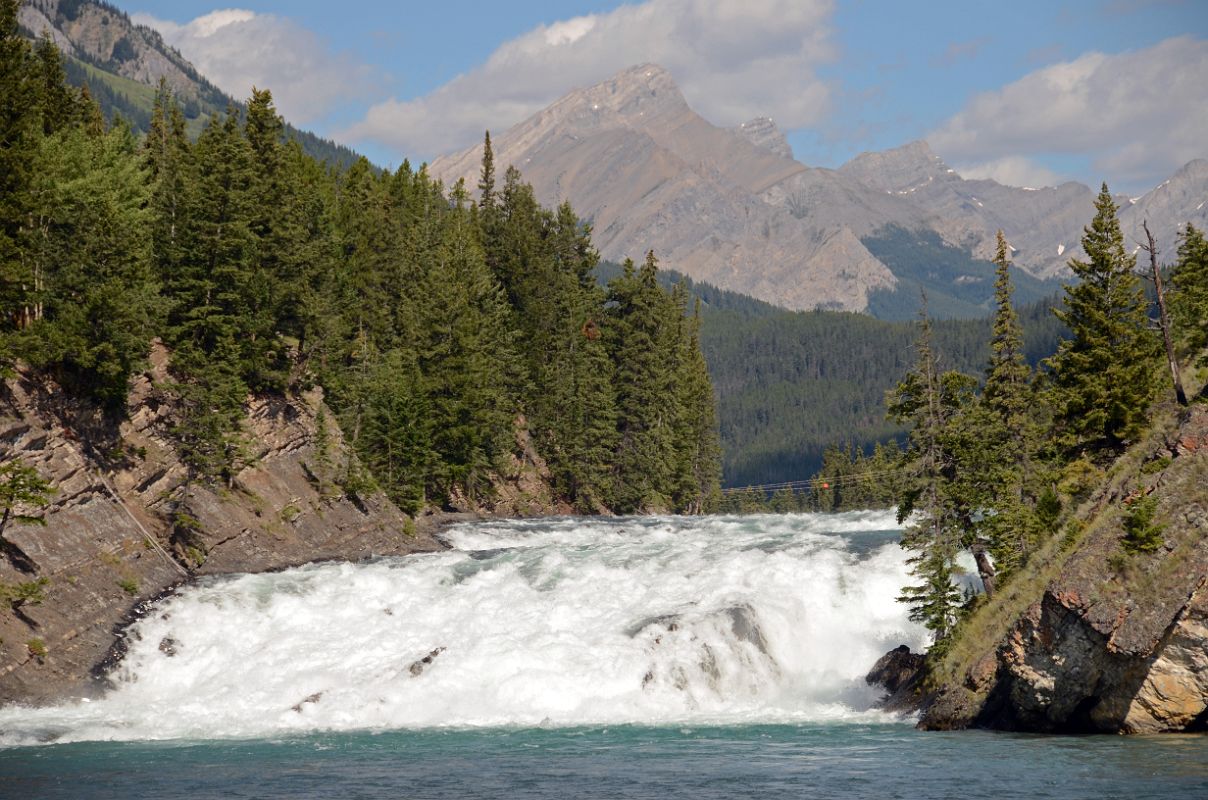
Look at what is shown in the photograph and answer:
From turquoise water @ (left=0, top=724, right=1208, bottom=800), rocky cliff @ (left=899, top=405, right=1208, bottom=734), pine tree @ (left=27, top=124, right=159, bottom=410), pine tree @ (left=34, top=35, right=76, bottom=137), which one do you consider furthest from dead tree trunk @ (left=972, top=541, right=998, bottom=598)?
pine tree @ (left=34, top=35, right=76, bottom=137)

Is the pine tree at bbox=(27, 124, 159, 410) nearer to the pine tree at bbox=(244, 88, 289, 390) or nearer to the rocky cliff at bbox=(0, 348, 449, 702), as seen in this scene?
the rocky cliff at bbox=(0, 348, 449, 702)

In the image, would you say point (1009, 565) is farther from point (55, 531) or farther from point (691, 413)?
point (691, 413)

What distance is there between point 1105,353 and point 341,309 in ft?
164

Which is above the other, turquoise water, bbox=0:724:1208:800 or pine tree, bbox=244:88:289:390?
pine tree, bbox=244:88:289:390

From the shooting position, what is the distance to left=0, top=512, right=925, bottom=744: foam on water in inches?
1576

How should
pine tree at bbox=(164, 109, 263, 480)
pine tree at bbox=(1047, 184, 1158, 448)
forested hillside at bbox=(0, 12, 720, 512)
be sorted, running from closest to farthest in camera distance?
pine tree at bbox=(1047, 184, 1158, 448) → forested hillside at bbox=(0, 12, 720, 512) → pine tree at bbox=(164, 109, 263, 480)

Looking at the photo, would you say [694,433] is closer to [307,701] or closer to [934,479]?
[934,479]

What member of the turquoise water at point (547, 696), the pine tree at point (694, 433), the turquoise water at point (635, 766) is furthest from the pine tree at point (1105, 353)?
the pine tree at point (694, 433)

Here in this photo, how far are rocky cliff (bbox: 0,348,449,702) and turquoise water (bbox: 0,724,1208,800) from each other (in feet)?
28.1

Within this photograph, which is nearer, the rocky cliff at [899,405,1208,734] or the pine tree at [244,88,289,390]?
the rocky cliff at [899,405,1208,734]

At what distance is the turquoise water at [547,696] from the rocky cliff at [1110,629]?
4.11 feet

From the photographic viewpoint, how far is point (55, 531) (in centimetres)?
4541

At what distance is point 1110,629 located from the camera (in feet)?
105

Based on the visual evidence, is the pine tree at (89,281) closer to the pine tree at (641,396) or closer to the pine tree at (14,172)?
the pine tree at (14,172)
